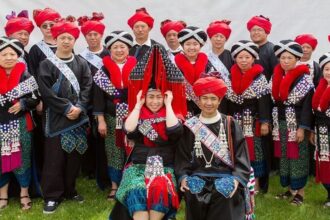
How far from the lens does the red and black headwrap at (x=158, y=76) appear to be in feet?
Answer: 13.8

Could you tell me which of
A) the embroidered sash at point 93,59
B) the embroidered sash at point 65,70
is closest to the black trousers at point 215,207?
the embroidered sash at point 65,70

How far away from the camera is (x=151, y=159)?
13.8 ft

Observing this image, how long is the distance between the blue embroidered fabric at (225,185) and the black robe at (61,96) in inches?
71.4

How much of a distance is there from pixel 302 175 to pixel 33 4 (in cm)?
446

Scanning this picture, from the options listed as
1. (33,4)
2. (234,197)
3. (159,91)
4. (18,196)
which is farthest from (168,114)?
(33,4)

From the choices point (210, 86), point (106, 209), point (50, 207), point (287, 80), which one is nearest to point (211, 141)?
point (210, 86)

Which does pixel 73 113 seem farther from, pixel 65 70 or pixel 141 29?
pixel 141 29

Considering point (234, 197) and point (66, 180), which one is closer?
point (234, 197)

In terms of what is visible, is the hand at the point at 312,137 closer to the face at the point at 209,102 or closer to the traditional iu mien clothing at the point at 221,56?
the traditional iu mien clothing at the point at 221,56

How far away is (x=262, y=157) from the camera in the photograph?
18.2 ft

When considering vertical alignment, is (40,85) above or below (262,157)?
above

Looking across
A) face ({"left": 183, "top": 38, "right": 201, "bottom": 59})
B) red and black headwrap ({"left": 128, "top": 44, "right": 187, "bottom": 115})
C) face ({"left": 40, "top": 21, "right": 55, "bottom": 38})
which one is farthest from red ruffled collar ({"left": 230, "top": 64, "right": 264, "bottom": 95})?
face ({"left": 40, "top": 21, "right": 55, "bottom": 38})

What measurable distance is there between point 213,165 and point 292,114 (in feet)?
4.73

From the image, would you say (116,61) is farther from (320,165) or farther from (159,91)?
(320,165)
